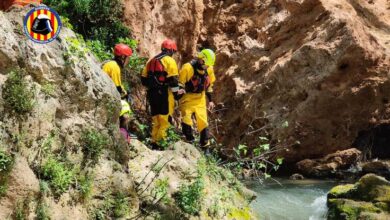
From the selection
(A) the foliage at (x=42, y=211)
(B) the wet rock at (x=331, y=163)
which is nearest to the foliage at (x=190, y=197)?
(A) the foliage at (x=42, y=211)

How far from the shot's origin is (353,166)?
11727 mm

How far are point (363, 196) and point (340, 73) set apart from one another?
4.38 m

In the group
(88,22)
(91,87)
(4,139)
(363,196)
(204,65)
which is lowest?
(363,196)

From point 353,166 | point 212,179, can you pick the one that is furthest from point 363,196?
point 353,166

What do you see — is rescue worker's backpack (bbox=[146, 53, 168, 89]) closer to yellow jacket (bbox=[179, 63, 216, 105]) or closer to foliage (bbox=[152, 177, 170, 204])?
yellow jacket (bbox=[179, 63, 216, 105])

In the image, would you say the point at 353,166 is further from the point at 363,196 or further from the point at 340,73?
the point at 363,196

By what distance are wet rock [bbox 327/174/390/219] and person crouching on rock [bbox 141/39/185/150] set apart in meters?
2.86

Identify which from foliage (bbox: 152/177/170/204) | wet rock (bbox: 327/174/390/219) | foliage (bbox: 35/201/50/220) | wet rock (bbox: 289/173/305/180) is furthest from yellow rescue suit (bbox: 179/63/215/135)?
wet rock (bbox: 289/173/305/180)

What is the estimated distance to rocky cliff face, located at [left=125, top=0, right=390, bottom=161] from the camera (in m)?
11.5

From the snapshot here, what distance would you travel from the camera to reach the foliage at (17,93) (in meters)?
4.27

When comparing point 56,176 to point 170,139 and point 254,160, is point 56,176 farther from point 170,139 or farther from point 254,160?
point 254,160

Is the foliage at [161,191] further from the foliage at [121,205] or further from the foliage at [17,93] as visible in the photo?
the foliage at [17,93]

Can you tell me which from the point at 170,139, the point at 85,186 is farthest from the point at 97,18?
the point at 85,186

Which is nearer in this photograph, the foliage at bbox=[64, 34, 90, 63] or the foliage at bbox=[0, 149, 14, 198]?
the foliage at bbox=[0, 149, 14, 198]
